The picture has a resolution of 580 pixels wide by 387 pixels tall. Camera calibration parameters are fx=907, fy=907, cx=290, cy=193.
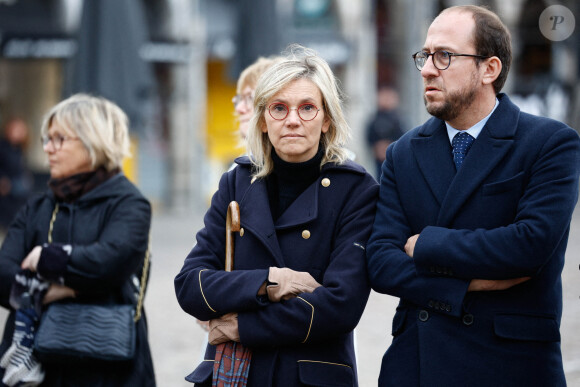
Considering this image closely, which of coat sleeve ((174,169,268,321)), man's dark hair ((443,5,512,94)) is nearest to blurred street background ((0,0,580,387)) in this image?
coat sleeve ((174,169,268,321))

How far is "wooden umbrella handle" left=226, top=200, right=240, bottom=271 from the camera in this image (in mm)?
3492

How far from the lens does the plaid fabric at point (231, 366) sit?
11.1ft

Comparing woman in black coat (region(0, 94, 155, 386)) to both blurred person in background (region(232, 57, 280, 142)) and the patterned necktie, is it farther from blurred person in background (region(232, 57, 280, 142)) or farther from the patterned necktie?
the patterned necktie

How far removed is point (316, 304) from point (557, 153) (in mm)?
1032

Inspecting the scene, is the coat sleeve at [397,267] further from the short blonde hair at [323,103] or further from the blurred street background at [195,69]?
the blurred street background at [195,69]

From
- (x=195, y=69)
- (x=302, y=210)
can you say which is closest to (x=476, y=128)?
(x=302, y=210)

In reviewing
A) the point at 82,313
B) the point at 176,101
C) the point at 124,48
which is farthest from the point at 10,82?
the point at 82,313

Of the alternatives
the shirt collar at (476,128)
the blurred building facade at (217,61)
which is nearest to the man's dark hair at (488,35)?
the shirt collar at (476,128)

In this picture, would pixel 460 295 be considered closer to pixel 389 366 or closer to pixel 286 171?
pixel 389 366

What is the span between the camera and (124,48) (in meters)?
9.53

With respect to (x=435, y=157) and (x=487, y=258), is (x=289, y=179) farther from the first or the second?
(x=487, y=258)

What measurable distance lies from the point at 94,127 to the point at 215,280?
165 centimetres

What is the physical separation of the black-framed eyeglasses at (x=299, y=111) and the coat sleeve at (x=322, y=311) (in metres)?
0.50

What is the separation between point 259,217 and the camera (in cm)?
351
